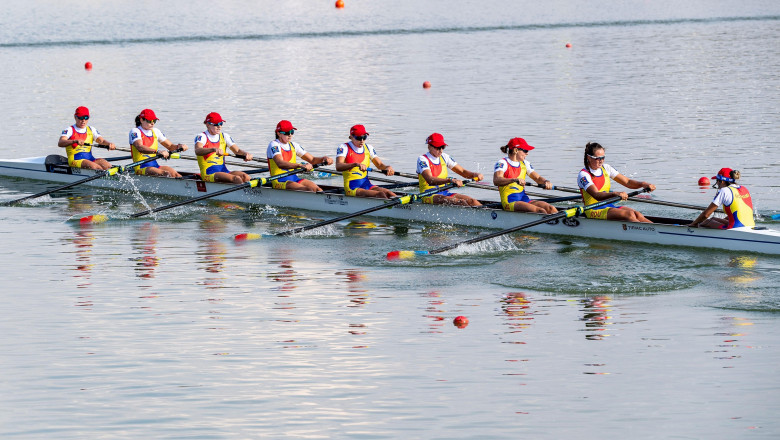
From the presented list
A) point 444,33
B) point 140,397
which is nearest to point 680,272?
point 140,397

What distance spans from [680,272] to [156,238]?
295 inches

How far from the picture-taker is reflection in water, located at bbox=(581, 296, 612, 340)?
1168 centimetres

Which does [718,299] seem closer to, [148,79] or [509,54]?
[148,79]

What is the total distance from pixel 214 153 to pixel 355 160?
305cm

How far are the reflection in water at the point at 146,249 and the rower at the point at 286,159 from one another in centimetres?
227

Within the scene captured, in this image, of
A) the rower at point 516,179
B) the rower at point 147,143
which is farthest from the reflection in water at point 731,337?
the rower at point 147,143

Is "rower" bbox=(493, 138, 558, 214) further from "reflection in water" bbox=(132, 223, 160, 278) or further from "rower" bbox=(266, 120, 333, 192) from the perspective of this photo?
"reflection in water" bbox=(132, 223, 160, 278)

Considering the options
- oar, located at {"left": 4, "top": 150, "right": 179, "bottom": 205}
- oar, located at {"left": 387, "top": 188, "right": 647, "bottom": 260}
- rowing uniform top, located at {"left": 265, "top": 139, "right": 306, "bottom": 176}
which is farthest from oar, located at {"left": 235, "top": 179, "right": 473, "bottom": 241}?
oar, located at {"left": 4, "top": 150, "right": 179, "bottom": 205}

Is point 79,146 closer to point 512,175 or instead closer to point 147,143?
point 147,143

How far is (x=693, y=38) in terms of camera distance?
170ft

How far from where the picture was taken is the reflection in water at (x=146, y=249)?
50.1 feet

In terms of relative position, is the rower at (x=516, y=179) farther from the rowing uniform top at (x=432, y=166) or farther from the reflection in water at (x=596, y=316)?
the reflection in water at (x=596, y=316)

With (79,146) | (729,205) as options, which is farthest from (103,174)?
(729,205)

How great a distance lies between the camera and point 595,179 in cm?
1631
